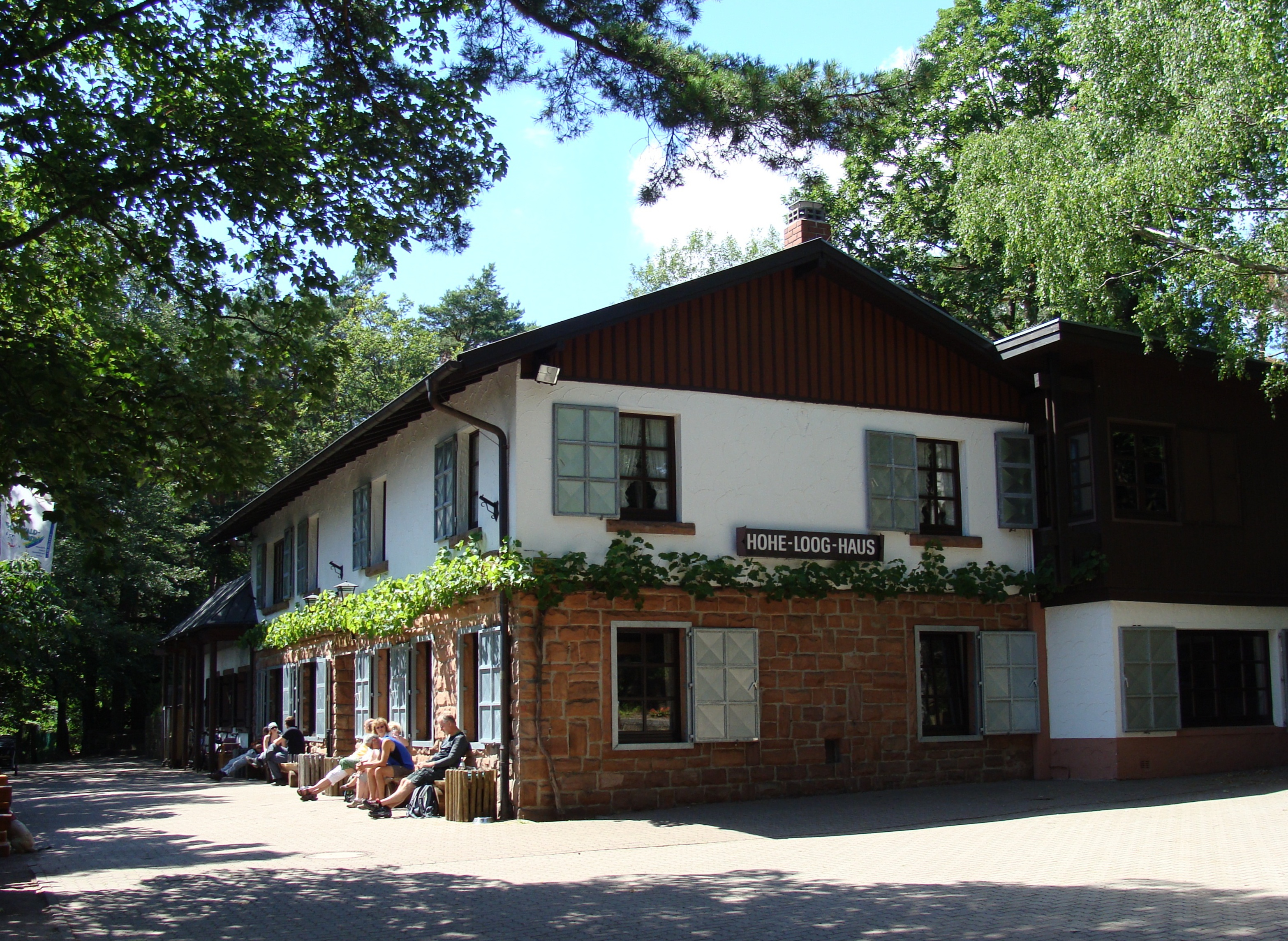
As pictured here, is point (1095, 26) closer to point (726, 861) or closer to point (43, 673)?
point (726, 861)

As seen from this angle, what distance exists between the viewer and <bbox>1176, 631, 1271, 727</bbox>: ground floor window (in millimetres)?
17000

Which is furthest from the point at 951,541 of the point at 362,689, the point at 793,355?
the point at 362,689

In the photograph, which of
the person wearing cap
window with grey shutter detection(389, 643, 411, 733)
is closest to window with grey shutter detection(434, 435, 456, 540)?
window with grey shutter detection(389, 643, 411, 733)

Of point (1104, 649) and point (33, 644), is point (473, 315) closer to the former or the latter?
point (33, 644)

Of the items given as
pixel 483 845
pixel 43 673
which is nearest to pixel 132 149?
pixel 483 845

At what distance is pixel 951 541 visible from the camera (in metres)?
16.8

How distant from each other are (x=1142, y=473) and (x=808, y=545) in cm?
477

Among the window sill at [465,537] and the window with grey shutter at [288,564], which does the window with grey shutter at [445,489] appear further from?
the window with grey shutter at [288,564]

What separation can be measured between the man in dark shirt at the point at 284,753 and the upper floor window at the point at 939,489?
11288mm

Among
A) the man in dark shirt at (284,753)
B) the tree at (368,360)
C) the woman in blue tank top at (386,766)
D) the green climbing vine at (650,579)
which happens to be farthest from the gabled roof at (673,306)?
the tree at (368,360)

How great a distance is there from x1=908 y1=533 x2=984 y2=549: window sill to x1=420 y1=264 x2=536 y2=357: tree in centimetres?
3637

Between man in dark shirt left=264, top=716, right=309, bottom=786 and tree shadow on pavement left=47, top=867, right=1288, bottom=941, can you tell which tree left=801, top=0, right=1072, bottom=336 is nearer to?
man in dark shirt left=264, top=716, right=309, bottom=786

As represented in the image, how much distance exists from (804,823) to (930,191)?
1974cm

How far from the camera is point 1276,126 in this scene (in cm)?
1602
